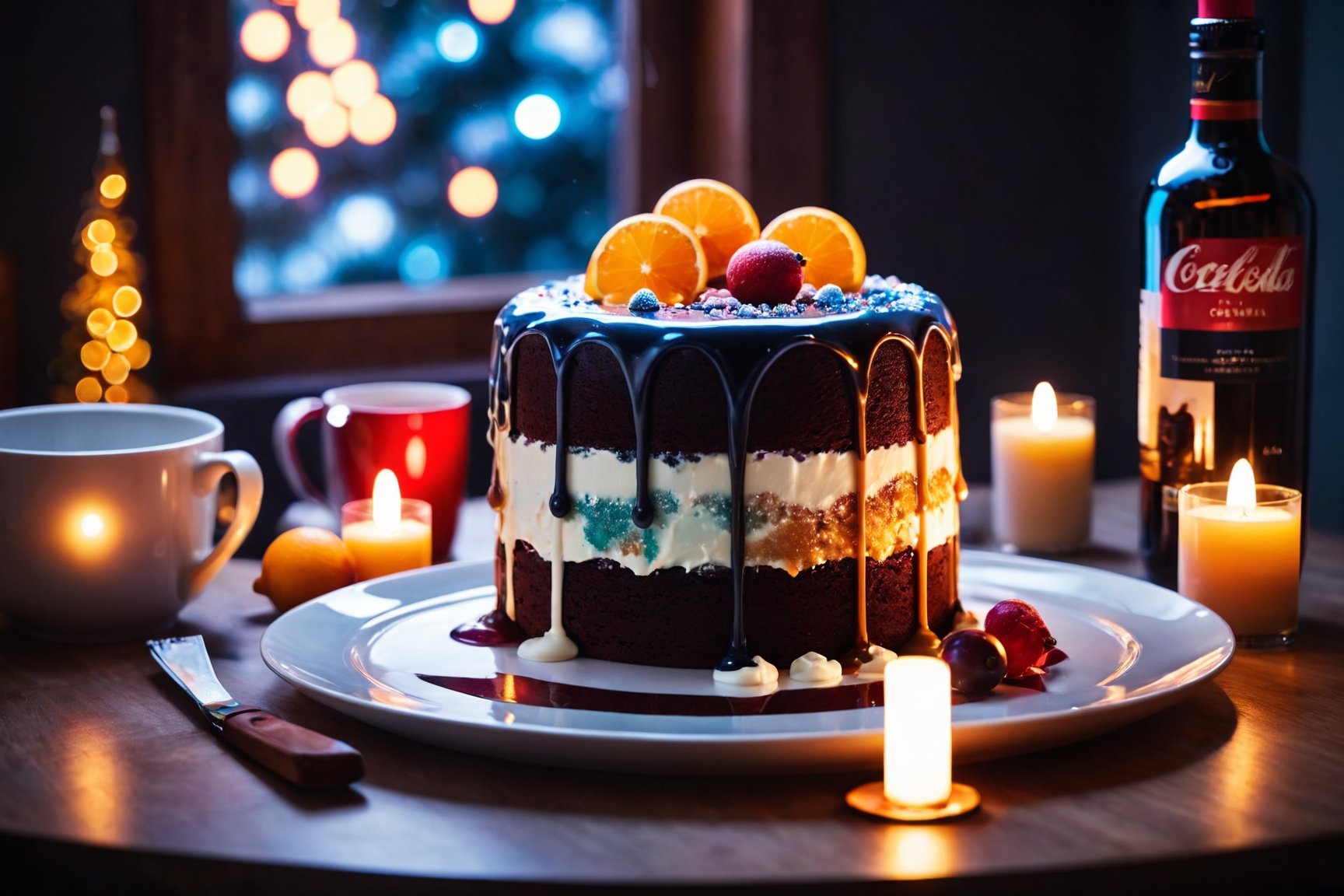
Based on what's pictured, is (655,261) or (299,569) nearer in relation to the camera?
(655,261)

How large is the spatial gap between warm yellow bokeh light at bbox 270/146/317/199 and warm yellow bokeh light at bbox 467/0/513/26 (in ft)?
1.36

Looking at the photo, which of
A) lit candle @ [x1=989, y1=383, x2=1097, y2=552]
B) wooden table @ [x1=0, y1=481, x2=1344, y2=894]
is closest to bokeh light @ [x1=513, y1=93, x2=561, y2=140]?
lit candle @ [x1=989, y1=383, x2=1097, y2=552]

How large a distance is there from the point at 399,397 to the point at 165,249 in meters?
0.86

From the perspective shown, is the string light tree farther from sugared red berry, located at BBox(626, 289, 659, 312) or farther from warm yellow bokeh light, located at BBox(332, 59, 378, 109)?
sugared red berry, located at BBox(626, 289, 659, 312)

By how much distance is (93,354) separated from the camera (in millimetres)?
2402

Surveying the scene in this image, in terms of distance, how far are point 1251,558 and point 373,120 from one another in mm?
1939

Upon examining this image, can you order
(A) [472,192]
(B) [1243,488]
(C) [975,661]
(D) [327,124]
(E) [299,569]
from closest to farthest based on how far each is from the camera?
(C) [975,661] → (B) [1243,488] → (E) [299,569] → (D) [327,124] → (A) [472,192]

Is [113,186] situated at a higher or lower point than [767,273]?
higher

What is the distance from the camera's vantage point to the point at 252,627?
1.56 metres

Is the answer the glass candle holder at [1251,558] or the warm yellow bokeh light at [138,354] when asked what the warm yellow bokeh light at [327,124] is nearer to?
the warm yellow bokeh light at [138,354]

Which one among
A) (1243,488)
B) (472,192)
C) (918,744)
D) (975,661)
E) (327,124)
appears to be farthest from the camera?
(472,192)

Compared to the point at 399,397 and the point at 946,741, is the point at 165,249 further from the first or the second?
the point at 946,741

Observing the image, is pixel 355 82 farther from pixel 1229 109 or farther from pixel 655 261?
pixel 1229 109

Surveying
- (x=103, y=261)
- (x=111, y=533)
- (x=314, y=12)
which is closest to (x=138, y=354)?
(x=103, y=261)
